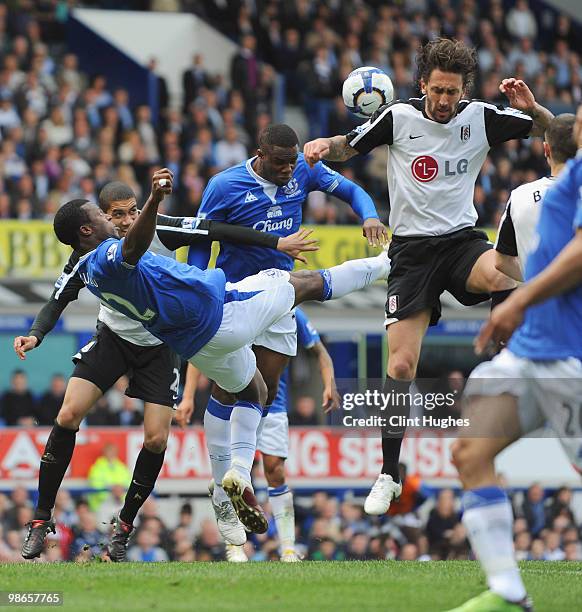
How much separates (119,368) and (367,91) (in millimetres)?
2802

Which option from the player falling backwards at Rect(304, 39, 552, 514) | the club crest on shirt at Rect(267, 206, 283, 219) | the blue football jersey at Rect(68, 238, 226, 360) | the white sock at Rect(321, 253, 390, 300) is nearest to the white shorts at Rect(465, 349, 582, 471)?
the blue football jersey at Rect(68, 238, 226, 360)

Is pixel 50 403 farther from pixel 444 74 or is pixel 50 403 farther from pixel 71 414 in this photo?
pixel 444 74

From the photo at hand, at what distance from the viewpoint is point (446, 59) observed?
9.12 m

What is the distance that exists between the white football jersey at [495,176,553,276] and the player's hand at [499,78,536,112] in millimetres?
565

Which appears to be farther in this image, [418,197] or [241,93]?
[241,93]

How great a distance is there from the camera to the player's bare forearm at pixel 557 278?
5875mm

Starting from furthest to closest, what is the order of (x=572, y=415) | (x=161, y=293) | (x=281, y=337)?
(x=281, y=337)
(x=161, y=293)
(x=572, y=415)

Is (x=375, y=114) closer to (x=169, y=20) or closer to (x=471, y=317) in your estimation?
(x=471, y=317)

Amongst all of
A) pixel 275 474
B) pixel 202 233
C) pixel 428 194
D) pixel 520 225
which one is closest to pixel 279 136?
pixel 202 233

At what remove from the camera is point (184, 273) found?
8625mm

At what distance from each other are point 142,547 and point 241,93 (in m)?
10.7

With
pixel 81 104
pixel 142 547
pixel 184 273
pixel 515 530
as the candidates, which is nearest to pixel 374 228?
pixel 184 273

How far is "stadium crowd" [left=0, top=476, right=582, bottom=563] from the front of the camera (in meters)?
16.1

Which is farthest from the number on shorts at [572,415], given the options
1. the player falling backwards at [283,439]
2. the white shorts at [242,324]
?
the player falling backwards at [283,439]
